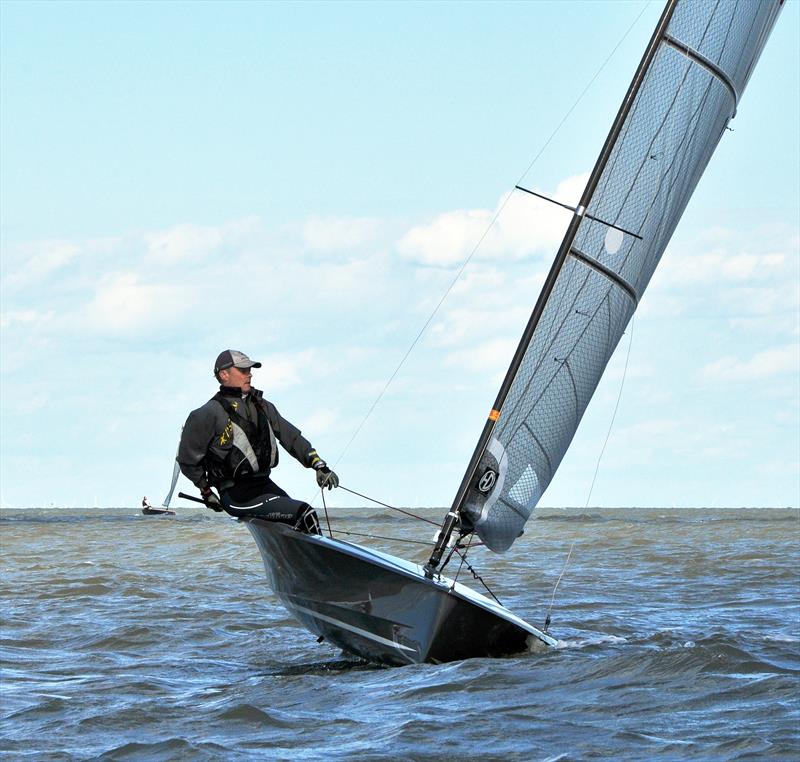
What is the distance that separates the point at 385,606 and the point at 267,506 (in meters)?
1.06

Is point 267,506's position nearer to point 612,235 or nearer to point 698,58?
point 612,235

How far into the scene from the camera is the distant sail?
8625mm

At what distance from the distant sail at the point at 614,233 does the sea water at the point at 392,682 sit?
0.95 meters

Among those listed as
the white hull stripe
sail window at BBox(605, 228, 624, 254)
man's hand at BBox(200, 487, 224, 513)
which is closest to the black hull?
the white hull stripe

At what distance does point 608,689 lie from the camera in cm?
743

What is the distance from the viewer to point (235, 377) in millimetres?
8336

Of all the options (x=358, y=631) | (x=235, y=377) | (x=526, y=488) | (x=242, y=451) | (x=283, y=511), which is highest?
(x=235, y=377)

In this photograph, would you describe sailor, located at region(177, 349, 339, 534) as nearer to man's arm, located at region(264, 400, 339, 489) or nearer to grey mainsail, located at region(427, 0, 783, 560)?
man's arm, located at region(264, 400, 339, 489)

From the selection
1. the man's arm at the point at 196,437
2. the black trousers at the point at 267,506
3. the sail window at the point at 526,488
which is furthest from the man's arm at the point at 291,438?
the sail window at the point at 526,488

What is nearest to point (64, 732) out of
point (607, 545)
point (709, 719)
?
point (709, 719)

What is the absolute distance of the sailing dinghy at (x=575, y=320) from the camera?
821cm

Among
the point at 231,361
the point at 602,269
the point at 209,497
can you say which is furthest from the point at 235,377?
the point at 602,269

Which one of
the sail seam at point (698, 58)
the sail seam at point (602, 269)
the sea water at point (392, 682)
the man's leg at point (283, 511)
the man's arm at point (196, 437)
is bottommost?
the sea water at point (392, 682)

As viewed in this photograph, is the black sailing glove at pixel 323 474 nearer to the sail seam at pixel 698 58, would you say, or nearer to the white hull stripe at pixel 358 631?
the white hull stripe at pixel 358 631
